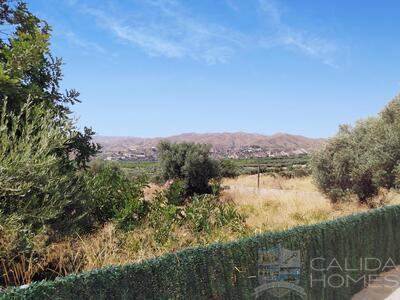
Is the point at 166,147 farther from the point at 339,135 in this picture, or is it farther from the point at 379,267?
the point at 379,267

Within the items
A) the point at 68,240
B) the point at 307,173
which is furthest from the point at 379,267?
the point at 307,173

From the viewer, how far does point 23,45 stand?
22.2 ft

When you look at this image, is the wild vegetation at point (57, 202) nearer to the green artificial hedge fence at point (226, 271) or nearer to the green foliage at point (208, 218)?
the green foliage at point (208, 218)

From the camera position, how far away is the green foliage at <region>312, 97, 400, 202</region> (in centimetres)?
1816

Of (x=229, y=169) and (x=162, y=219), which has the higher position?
(x=162, y=219)

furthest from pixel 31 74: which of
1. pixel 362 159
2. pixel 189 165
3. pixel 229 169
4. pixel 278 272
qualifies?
pixel 229 169

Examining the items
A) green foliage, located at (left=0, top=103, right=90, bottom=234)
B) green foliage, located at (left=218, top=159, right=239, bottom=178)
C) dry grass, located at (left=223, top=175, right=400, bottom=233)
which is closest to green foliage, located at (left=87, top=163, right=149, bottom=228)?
green foliage, located at (left=0, top=103, right=90, bottom=234)

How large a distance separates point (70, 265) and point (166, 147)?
22166 millimetres

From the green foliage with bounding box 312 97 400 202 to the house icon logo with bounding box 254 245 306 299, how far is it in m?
11.8

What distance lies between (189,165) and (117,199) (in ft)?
55.6

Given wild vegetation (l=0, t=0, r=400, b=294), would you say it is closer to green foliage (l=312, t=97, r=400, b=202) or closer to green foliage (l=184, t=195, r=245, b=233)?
green foliage (l=184, t=195, r=245, b=233)

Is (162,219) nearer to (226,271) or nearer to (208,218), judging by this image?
(208,218)

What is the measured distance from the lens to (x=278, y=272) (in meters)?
7.10

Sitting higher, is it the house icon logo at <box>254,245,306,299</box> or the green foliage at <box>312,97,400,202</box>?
the green foliage at <box>312,97,400,202</box>
